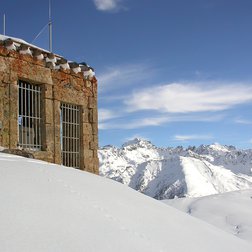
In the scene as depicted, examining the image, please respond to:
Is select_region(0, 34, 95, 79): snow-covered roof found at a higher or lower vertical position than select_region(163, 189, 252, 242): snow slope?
higher

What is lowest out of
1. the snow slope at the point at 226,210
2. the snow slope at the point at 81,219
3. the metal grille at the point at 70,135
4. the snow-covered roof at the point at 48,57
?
the snow slope at the point at 226,210

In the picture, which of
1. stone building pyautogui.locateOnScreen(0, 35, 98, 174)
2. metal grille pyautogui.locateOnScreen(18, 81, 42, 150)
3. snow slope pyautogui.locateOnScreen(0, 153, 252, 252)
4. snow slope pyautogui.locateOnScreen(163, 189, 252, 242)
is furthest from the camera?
snow slope pyautogui.locateOnScreen(163, 189, 252, 242)

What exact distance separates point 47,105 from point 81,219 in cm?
557

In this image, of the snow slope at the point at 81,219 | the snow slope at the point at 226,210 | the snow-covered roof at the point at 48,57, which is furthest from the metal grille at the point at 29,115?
the snow slope at the point at 226,210

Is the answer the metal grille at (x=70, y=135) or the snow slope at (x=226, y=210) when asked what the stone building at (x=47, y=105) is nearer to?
the metal grille at (x=70, y=135)

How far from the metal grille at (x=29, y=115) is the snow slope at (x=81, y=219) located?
321cm

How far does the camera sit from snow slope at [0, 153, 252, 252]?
3455 millimetres

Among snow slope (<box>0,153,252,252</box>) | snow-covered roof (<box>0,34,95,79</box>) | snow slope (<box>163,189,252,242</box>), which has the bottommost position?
snow slope (<box>163,189,252,242</box>)

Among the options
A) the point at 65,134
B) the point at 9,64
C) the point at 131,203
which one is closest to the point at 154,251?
the point at 131,203

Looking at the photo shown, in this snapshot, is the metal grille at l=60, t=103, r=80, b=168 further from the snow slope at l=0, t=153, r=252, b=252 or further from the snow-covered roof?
the snow slope at l=0, t=153, r=252, b=252

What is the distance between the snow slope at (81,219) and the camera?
11.3 feet

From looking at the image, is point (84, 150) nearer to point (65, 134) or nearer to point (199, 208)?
point (65, 134)

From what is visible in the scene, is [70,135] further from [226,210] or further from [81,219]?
[81,219]

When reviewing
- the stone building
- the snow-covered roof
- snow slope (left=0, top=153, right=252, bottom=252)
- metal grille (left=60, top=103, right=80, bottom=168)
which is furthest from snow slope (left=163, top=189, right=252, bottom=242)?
snow slope (left=0, top=153, right=252, bottom=252)
